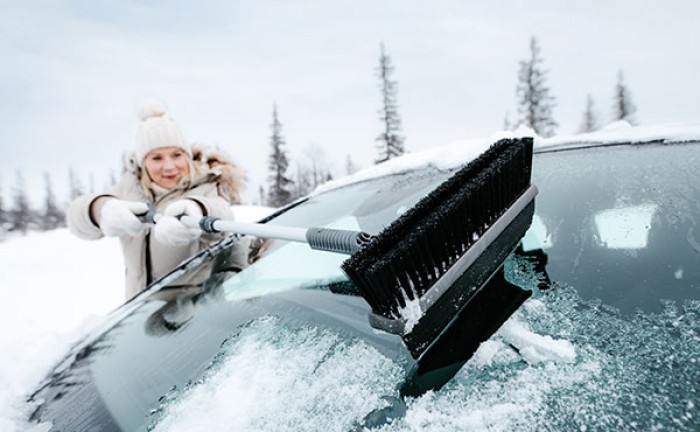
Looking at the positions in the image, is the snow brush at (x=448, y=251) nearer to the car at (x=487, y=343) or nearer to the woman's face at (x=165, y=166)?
the car at (x=487, y=343)

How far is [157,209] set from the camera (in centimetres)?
→ 278

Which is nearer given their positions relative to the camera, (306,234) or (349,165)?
(306,234)

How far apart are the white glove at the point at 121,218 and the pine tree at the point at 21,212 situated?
38.3m

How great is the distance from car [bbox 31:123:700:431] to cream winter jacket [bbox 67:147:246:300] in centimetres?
123

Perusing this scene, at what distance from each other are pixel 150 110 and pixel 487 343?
10.6ft

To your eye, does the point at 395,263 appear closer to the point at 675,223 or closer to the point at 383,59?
the point at 675,223

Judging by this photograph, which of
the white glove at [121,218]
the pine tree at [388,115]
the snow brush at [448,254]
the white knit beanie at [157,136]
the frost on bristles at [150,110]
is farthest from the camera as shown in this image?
the pine tree at [388,115]

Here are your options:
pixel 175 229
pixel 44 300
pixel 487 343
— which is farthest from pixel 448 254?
pixel 44 300

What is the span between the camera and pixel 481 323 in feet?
2.47

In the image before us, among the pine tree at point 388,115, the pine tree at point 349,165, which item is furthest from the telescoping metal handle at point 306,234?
the pine tree at point 349,165

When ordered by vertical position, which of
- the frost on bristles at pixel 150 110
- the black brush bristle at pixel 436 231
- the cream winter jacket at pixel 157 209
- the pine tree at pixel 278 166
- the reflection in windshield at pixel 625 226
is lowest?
the pine tree at pixel 278 166

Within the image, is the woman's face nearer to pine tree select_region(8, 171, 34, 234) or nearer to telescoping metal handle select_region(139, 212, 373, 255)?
telescoping metal handle select_region(139, 212, 373, 255)

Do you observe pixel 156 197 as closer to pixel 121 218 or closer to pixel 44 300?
pixel 121 218

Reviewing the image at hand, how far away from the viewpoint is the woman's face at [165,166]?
2883 millimetres
